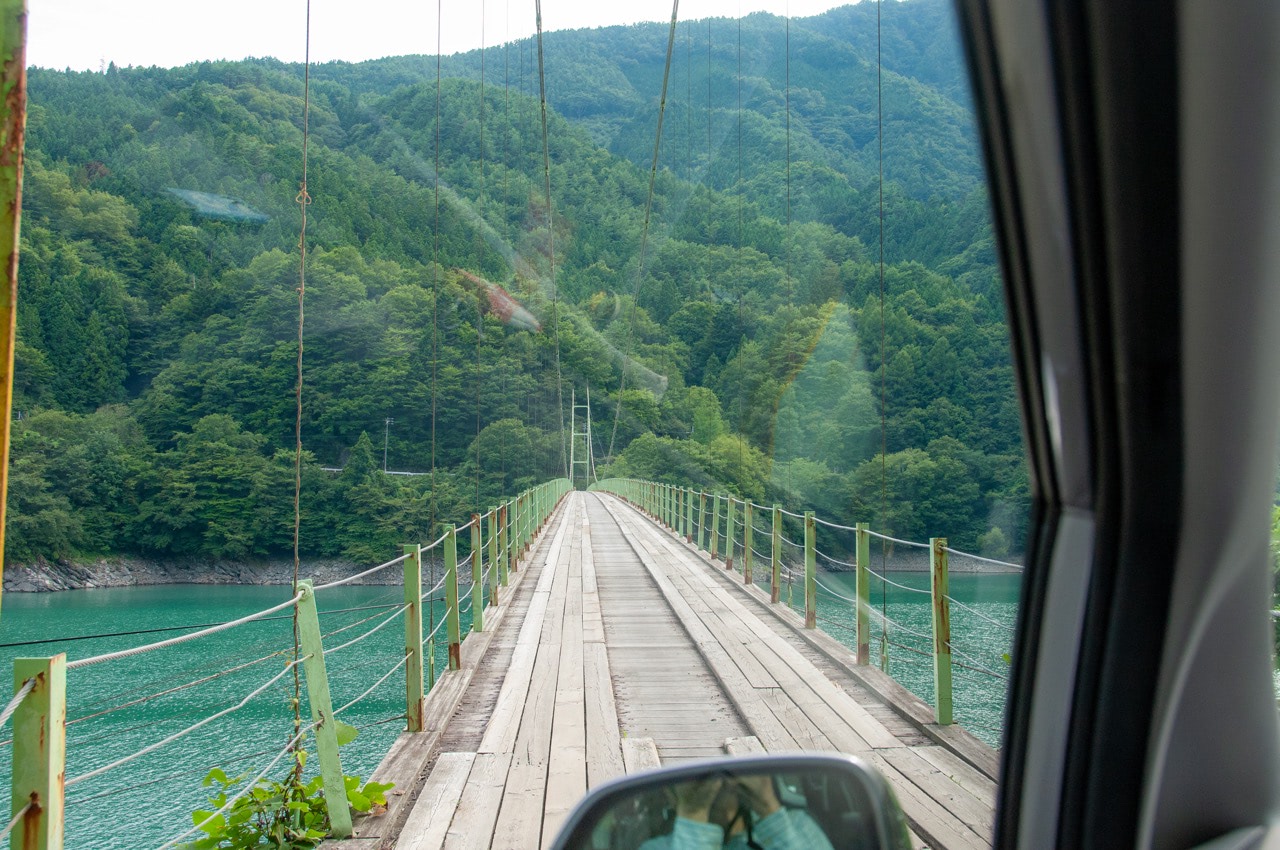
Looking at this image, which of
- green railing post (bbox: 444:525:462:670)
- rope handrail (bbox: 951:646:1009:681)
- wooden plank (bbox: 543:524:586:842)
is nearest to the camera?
wooden plank (bbox: 543:524:586:842)

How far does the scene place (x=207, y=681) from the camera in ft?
18.0

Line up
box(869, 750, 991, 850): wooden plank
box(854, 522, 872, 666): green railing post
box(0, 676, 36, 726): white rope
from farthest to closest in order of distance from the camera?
box(854, 522, 872, 666): green railing post < box(869, 750, 991, 850): wooden plank < box(0, 676, 36, 726): white rope

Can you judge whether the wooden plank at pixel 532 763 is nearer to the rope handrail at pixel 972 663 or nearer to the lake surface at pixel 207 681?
the lake surface at pixel 207 681

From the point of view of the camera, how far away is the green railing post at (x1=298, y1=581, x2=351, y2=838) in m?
2.30

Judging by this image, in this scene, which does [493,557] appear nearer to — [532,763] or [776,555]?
[776,555]

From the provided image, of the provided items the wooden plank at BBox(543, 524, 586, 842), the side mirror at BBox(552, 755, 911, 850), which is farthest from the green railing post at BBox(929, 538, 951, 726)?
the side mirror at BBox(552, 755, 911, 850)

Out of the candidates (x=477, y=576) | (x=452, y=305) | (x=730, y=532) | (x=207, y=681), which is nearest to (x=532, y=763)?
(x=477, y=576)

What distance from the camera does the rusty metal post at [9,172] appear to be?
3.84ft

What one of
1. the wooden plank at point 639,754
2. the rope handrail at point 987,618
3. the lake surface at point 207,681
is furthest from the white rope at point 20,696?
the wooden plank at point 639,754

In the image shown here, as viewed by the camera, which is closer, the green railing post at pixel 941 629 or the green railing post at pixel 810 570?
A: the green railing post at pixel 941 629

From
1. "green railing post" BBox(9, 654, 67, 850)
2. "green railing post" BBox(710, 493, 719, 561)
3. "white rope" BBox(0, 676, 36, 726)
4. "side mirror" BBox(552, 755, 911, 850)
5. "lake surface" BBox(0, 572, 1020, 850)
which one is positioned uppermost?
"side mirror" BBox(552, 755, 911, 850)

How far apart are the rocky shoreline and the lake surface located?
1.22ft

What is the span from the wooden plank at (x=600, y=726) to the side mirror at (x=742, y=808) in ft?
4.61

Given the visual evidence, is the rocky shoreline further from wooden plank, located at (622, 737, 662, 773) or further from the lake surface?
wooden plank, located at (622, 737, 662, 773)
